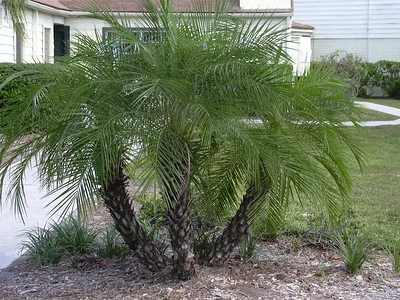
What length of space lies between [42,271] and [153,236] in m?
1.02

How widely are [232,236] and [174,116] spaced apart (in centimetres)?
140

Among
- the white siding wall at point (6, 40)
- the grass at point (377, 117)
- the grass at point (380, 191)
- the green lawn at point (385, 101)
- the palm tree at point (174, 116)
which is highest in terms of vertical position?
the white siding wall at point (6, 40)

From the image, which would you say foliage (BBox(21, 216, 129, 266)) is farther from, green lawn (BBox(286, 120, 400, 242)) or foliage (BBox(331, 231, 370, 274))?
foliage (BBox(331, 231, 370, 274))

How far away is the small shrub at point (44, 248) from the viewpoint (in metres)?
6.00

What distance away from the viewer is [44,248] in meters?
6.08

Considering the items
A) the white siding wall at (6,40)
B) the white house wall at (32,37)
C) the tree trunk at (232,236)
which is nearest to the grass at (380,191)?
the tree trunk at (232,236)

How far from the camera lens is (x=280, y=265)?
5.85 metres

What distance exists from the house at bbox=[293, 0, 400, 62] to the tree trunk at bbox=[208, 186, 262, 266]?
24201 millimetres

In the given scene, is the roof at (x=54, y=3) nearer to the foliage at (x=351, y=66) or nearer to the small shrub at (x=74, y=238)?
the foliage at (x=351, y=66)

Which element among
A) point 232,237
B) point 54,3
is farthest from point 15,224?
point 54,3

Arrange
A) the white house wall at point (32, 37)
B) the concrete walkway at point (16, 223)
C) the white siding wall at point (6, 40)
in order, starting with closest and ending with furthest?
the concrete walkway at point (16, 223) → the white siding wall at point (6, 40) → the white house wall at point (32, 37)

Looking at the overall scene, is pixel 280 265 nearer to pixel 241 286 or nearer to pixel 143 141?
pixel 241 286

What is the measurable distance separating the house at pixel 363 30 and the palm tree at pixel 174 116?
24.4m

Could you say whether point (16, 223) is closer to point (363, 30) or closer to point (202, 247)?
point (202, 247)
